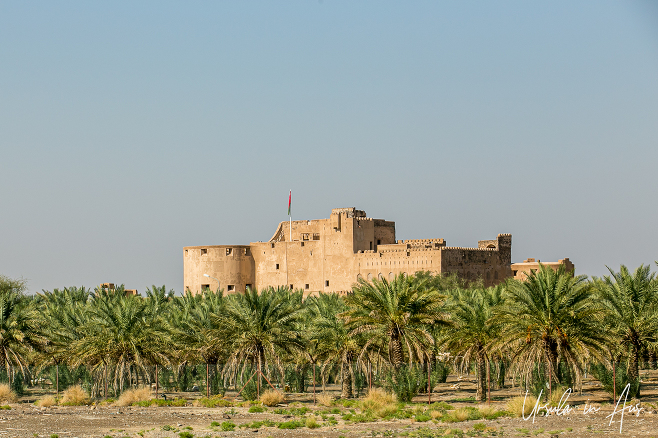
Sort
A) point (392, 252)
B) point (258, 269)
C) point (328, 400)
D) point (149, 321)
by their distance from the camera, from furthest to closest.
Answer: point (258, 269), point (392, 252), point (149, 321), point (328, 400)

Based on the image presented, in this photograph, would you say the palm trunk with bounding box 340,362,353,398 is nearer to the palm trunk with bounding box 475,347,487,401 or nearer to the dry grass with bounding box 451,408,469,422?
the palm trunk with bounding box 475,347,487,401

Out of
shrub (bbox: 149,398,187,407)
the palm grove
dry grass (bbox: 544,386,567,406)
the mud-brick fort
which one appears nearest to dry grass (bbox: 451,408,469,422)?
the palm grove

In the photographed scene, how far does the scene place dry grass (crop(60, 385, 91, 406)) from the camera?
2417 centimetres

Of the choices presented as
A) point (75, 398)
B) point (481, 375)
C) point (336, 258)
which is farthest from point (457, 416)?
point (336, 258)

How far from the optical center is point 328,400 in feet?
76.0

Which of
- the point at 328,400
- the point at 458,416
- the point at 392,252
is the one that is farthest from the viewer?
the point at 392,252

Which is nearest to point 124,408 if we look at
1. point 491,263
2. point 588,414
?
point 588,414

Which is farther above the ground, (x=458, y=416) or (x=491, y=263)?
(x=491, y=263)

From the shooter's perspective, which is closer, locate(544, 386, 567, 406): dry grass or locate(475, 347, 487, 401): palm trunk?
locate(544, 386, 567, 406): dry grass

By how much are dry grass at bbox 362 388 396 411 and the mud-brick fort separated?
35965 mm

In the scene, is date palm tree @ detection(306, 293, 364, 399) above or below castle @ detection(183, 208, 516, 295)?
below

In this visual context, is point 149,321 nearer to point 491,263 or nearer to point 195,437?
point 195,437

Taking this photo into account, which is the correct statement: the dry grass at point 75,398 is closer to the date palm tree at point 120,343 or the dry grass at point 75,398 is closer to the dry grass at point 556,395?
the date palm tree at point 120,343

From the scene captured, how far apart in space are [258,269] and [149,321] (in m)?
45.3
